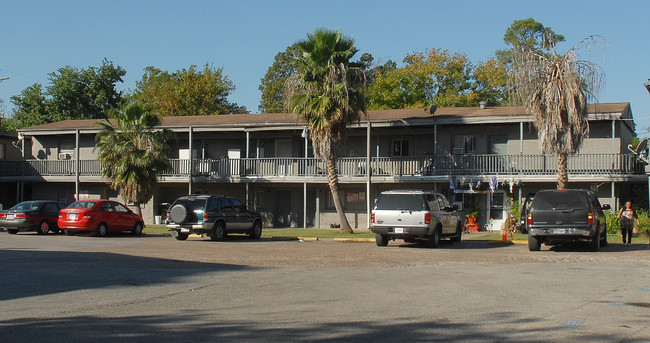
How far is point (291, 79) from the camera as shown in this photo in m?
29.6

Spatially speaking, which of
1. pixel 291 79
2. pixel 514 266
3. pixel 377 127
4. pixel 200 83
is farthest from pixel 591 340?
pixel 200 83

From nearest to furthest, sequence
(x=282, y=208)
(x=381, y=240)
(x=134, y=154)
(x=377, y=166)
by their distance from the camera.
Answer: (x=381, y=240) < (x=134, y=154) < (x=377, y=166) < (x=282, y=208)

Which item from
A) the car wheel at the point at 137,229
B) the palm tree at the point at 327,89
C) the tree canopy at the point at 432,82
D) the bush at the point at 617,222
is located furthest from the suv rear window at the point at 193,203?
the tree canopy at the point at 432,82

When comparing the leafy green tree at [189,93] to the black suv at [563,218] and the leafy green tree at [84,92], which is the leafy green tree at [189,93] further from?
the black suv at [563,218]

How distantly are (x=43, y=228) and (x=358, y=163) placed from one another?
1437cm

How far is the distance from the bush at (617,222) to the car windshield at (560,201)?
25.3 feet

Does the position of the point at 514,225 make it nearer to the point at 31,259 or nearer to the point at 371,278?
the point at 371,278

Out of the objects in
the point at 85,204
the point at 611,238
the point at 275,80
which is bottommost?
the point at 611,238

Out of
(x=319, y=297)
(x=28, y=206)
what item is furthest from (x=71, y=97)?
(x=319, y=297)

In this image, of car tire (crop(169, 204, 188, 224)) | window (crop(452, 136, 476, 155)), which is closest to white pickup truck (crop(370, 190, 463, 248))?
car tire (crop(169, 204, 188, 224))

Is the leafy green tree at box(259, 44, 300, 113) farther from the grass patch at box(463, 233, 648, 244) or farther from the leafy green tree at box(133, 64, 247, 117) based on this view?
the grass patch at box(463, 233, 648, 244)

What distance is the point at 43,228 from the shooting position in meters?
28.3

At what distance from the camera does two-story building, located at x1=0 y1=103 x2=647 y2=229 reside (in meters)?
31.4

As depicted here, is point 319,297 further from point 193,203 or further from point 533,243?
point 193,203
